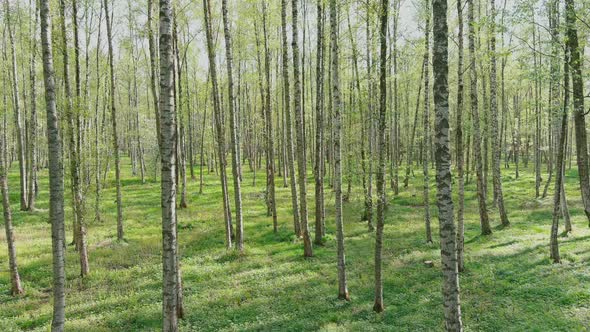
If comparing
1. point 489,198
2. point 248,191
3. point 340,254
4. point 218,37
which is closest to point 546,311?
point 340,254

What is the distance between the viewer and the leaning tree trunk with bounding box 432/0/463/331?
6824mm

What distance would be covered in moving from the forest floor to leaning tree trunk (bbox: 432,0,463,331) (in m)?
3.76

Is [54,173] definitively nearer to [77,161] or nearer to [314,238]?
[77,161]

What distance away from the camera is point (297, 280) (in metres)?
14.0

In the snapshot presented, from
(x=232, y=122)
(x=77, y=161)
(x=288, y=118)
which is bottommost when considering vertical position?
(x=77, y=161)

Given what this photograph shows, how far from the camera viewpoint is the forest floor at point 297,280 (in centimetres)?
1074

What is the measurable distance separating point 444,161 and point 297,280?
343 inches

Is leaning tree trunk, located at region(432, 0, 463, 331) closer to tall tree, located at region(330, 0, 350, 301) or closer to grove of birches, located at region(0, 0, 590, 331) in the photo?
grove of birches, located at region(0, 0, 590, 331)

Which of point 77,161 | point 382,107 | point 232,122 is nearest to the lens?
point 382,107

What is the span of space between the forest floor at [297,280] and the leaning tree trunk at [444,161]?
3.76 m

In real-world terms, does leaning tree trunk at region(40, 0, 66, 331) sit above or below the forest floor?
above

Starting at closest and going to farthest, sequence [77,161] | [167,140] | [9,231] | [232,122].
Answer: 1. [167,140]
2. [9,231]
3. [77,161]
4. [232,122]

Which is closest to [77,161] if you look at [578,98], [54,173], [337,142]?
[54,173]

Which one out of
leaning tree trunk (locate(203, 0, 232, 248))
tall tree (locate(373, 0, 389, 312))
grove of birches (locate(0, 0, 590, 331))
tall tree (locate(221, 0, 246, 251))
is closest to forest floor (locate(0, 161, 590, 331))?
grove of birches (locate(0, 0, 590, 331))
